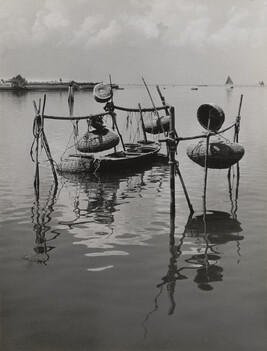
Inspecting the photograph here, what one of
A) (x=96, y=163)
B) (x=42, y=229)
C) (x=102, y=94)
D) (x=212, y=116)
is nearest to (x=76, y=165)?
(x=96, y=163)

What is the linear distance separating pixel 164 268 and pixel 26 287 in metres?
2.32

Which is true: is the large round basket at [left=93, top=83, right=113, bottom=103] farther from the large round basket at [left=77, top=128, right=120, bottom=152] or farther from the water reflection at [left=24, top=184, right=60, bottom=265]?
the water reflection at [left=24, top=184, right=60, bottom=265]

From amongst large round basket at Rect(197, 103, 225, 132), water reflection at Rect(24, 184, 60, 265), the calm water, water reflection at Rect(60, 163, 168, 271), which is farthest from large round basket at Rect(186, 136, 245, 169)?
water reflection at Rect(24, 184, 60, 265)

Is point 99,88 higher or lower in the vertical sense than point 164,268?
higher

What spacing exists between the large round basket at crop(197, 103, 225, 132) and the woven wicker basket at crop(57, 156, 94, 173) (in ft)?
17.7

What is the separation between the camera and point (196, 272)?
7.72m

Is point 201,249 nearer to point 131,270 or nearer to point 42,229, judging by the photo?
point 131,270

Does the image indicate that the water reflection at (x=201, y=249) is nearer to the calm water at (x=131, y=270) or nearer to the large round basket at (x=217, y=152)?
the calm water at (x=131, y=270)

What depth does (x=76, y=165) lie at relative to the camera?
16469mm

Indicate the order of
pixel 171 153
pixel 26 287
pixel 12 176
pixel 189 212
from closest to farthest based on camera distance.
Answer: pixel 26 287 → pixel 171 153 → pixel 189 212 → pixel 12 176

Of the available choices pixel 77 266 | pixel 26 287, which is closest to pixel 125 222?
pixel 77 266

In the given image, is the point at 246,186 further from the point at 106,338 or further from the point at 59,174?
the point at 106,338

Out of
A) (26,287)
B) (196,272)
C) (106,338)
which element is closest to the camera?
(106,338)

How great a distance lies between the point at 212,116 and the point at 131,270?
5.62 metres
